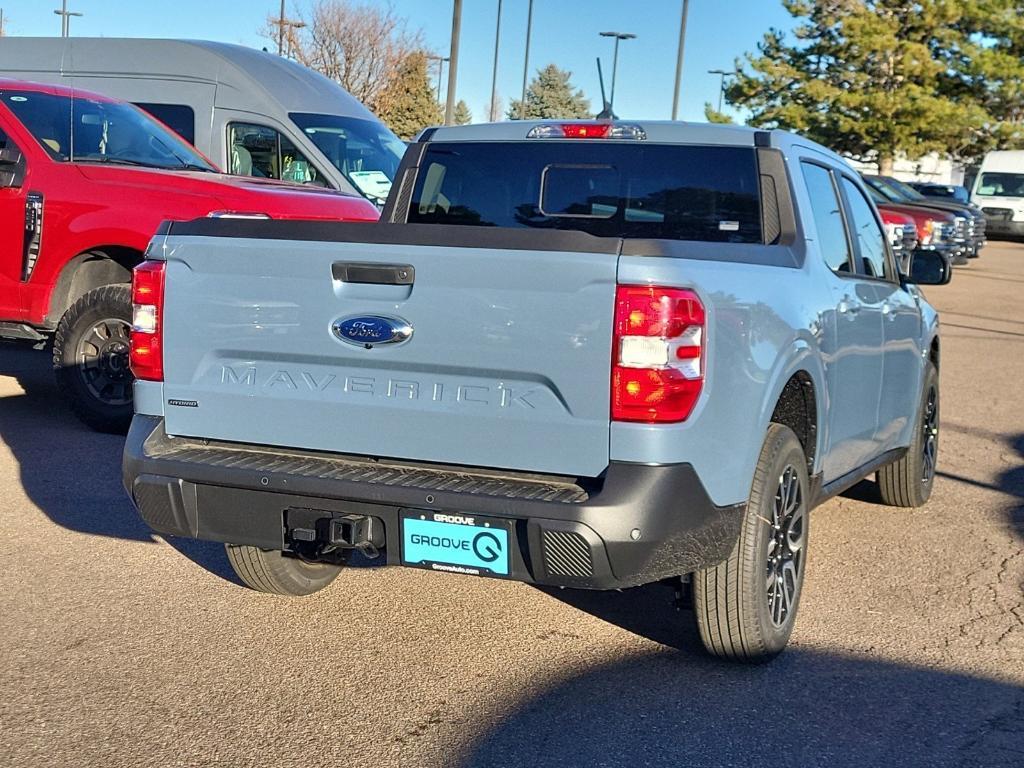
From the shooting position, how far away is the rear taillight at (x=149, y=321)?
4277mm

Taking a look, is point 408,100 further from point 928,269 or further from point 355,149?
point 928,269

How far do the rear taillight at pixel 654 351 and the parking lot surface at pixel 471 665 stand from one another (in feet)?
3.20

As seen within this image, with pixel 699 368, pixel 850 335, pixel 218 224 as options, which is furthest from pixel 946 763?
pixel 218 224

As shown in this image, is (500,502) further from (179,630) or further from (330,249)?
(179,630)

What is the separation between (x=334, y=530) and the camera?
3994 mm

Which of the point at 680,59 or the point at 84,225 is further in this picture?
the point at 680,59

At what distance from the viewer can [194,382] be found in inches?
167

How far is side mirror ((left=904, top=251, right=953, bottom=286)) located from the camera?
20.9ft

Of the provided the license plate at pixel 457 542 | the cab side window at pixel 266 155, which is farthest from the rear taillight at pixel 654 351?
the cab side window at pixel 266 155

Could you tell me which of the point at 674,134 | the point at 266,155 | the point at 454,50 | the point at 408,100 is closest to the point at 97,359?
the point at 674,134

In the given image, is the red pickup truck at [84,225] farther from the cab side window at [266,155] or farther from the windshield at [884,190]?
the windshield at [884,190]

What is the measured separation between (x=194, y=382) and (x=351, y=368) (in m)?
0.55

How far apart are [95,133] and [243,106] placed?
179 inches

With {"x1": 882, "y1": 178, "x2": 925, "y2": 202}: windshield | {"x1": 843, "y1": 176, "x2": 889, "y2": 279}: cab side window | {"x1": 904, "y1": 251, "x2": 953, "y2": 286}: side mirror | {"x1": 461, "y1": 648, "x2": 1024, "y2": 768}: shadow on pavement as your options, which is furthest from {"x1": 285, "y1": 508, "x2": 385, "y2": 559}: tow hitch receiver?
{"x1": 882, "y1": 178, "x2": 925, "y2": 202}: windshield
